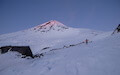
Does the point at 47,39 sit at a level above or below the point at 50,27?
below

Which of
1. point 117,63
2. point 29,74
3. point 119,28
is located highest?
point 119,28

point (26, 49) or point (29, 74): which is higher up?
point (26, 49)

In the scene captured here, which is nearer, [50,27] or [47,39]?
[47,39]

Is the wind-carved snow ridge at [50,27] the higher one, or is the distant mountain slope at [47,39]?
the wind-carved snow ridge at [50,27]

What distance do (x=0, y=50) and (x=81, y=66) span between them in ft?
47.4

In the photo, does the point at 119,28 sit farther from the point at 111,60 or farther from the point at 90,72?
the point at 90,72

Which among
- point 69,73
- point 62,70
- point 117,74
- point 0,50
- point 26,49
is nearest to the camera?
point 117,74

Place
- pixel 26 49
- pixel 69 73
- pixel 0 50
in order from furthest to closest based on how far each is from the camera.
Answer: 1. pixel 0 50
2. pixel 26 49
3. pixel 69 73

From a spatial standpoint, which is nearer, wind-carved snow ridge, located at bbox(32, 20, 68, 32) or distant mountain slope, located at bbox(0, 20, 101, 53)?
distant mountain slope, located at bbox(0, 20, 101, 53)

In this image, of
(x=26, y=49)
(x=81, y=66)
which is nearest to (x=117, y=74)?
(x=81, y=66)

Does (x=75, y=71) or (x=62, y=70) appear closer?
(x=75, y=71)

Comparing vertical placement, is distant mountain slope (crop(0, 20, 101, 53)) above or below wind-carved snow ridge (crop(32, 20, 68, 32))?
below

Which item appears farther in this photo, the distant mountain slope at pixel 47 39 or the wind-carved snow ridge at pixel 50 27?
the wind-carved snow ridge at pixel 50 27

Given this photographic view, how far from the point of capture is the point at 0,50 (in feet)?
53.9
